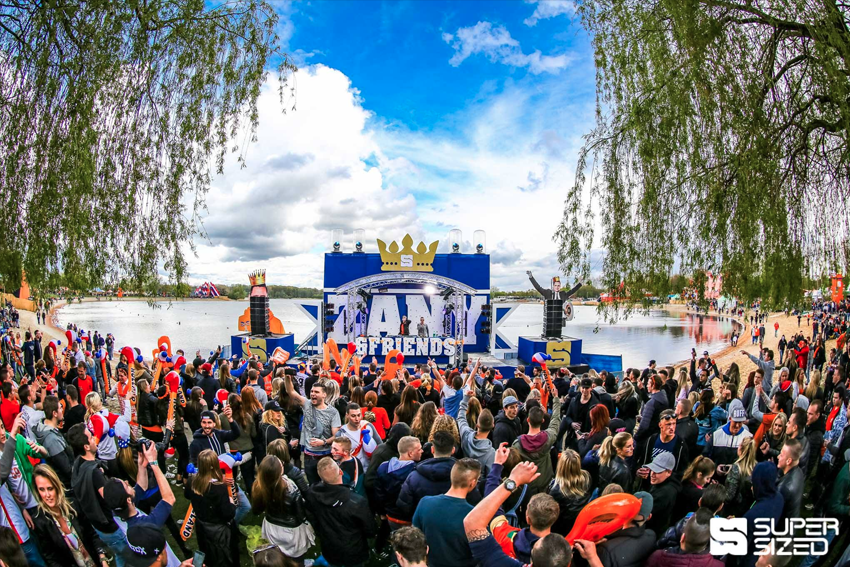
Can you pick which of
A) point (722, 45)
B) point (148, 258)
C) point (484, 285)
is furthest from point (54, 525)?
point (484, 285)

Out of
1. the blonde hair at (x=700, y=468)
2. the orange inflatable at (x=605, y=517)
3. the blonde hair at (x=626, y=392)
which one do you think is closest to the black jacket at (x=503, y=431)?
the blonde hair at (x=700, y=468)

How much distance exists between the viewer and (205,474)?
3.46 meters

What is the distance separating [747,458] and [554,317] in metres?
14.2

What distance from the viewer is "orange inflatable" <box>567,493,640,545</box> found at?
2.69 meters

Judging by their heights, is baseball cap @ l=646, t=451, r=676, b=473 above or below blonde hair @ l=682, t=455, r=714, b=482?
above

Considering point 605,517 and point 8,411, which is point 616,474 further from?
point 8,411

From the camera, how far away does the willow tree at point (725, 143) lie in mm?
4980

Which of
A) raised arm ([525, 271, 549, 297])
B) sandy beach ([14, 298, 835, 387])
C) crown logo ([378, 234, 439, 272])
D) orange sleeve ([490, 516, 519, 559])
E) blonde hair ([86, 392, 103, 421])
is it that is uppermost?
crown logo ([378, 234, 439, 272])

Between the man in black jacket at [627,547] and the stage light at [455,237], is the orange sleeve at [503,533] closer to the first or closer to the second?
the man in black jacket at [627,547]

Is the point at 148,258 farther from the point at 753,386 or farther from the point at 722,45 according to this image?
the point at 753,386

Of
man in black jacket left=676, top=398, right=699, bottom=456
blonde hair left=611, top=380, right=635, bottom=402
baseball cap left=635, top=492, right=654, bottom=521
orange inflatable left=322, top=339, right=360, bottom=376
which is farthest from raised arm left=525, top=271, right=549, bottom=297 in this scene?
baseball cap left=635, top=492, right=654, bottom=521

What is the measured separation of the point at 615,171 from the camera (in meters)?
6.02

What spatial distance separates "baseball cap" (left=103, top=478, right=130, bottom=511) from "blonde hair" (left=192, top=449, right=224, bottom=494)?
1.46ft

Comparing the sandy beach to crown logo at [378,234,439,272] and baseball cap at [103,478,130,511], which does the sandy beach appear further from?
baseball cap at [103,478,130,511]
